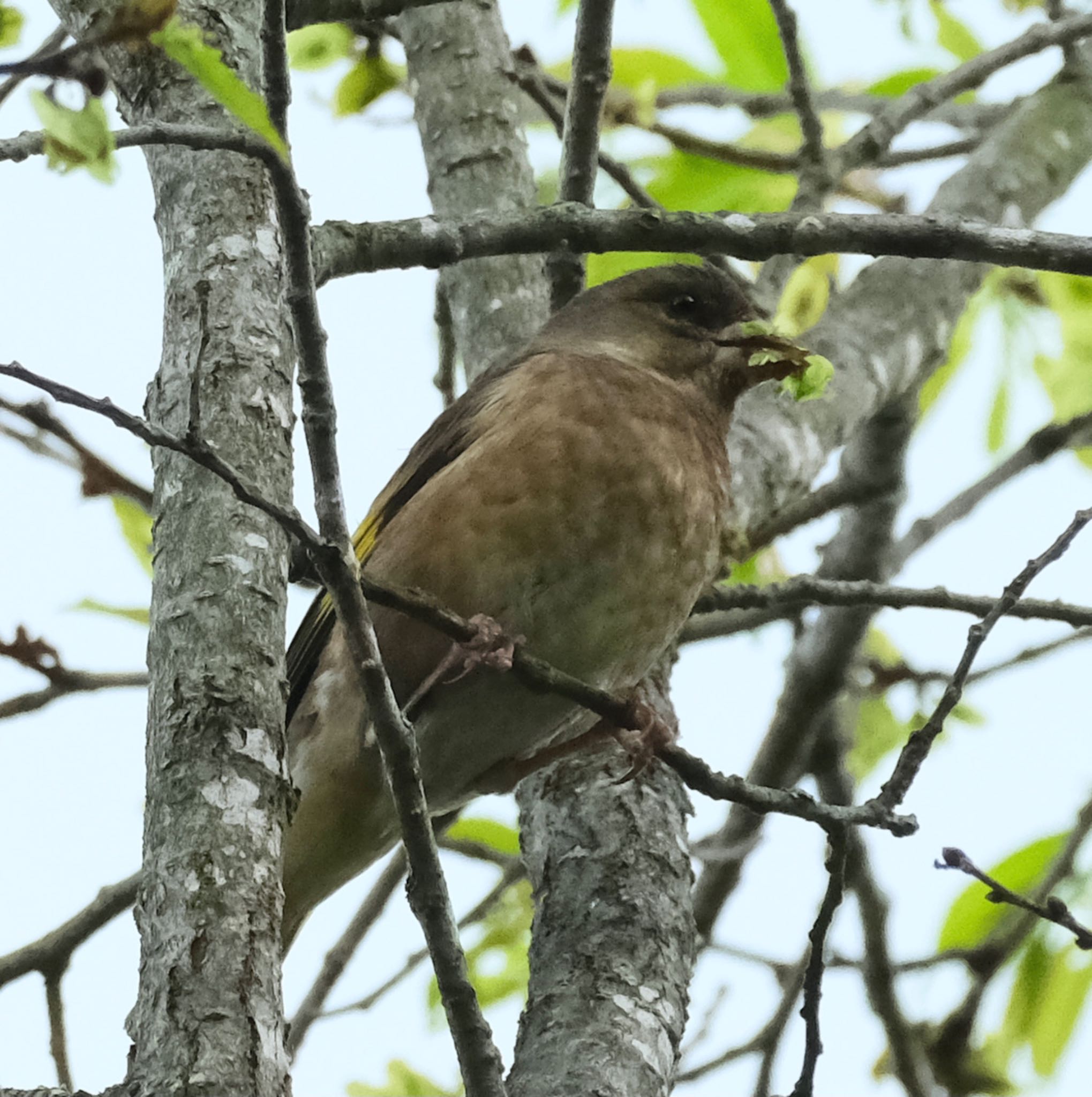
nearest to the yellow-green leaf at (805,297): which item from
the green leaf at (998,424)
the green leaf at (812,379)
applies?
the green leaf at (998,424)

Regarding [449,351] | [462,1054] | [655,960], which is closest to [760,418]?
[449,351]

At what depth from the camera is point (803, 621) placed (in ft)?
19.9

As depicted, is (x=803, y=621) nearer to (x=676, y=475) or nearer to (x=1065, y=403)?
(x=1065, y=403)

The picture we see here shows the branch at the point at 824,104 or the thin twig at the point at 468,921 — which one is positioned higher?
the branch at the point at 824,104

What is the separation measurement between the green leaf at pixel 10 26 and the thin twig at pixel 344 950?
3090 mm

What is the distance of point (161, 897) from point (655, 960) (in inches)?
68.5

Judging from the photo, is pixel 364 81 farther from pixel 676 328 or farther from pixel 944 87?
pixel 944 87

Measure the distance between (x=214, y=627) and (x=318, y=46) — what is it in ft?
12.1

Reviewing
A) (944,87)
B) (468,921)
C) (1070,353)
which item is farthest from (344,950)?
(944,87)

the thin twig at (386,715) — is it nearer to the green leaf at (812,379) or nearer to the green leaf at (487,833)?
the green leaf at (812,379)

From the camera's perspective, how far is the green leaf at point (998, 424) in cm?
564

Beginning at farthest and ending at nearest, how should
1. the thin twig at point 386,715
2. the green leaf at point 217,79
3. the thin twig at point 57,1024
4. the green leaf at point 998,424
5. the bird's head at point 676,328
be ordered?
the green leaf at point 998,424 → the bird's head at point 676,328 → the thin twig at point 57,1024 → the thin twig at point 386,715 → the green leaf at point 217,79

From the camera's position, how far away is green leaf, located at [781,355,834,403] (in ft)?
13.5

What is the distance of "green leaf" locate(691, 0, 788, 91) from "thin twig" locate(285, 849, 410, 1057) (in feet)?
9.73
